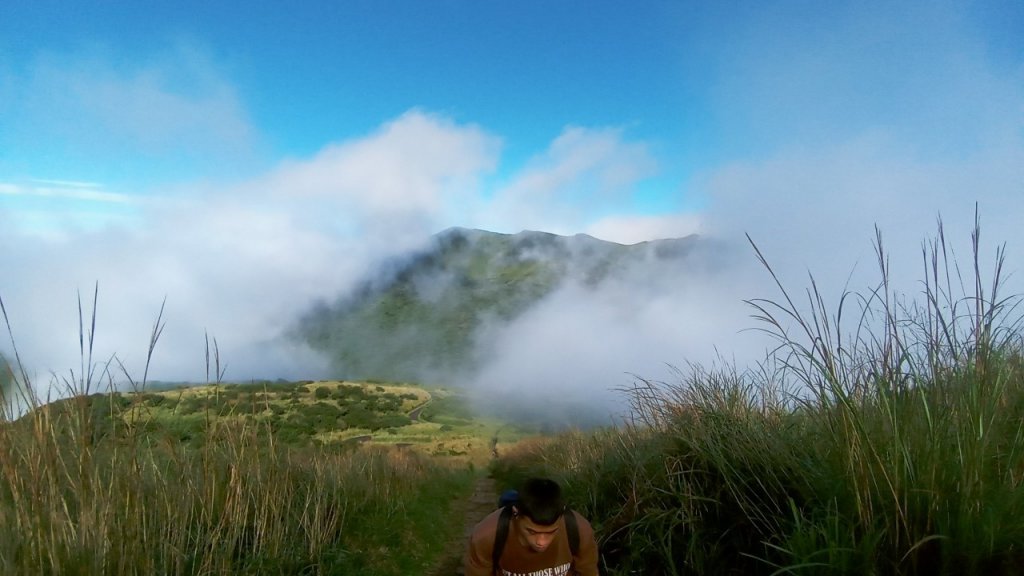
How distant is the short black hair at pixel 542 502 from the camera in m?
2.70

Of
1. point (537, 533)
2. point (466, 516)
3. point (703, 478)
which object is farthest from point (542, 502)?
point (466, 516)

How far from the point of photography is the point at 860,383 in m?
2.58

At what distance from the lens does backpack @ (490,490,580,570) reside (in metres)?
2.88

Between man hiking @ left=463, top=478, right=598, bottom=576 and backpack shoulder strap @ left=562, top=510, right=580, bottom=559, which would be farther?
backpack shoulder strap @ left=562, top=510, right=580, bottom=559

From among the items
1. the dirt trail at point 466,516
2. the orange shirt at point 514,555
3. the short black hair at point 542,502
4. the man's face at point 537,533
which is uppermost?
the short black hair at point 542,502

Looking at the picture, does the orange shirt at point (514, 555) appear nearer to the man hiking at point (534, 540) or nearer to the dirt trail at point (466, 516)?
the man hiking at point (534, 540)

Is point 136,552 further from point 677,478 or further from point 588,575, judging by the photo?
point 677,478

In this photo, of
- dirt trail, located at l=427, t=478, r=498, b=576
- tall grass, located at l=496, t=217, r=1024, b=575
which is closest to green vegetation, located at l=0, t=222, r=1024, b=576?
tall grass, located at l=496, t=217, r=1024, b=575

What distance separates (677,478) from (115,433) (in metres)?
3.91

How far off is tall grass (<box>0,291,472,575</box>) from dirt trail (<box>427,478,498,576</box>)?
455mm

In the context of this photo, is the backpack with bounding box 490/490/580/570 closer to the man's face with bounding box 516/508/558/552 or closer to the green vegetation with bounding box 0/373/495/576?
the man's face with bounding box 516/508/558/552

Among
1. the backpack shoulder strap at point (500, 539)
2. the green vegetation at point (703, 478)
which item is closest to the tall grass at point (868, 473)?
the green vegetation at point (703, 478)

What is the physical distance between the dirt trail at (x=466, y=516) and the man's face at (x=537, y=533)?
5035 millimetres

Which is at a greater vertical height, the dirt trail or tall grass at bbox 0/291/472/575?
tall grass at bbox 0/291/472/575
